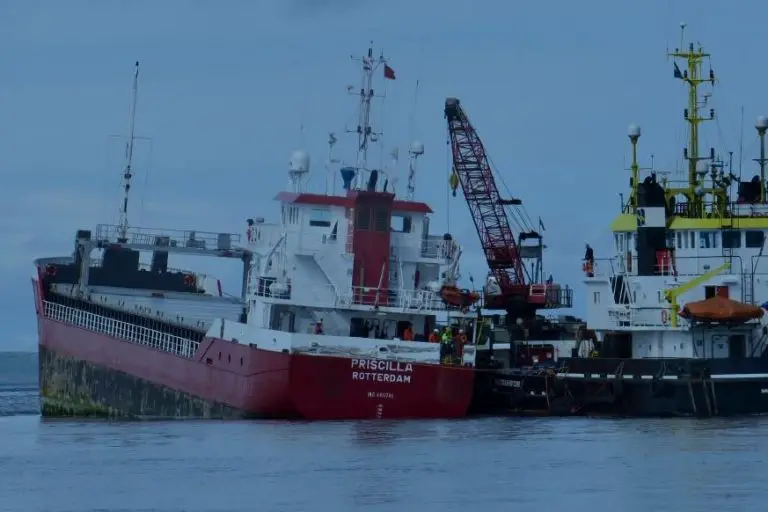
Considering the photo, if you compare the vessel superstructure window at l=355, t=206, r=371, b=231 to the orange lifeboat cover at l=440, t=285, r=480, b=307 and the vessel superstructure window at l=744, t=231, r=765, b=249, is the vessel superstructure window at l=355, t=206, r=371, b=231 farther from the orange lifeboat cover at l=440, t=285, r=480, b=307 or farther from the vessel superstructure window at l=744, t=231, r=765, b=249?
the vessel superstructure window at l=744, t=231, r=765, b=249

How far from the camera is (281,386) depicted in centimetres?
4709

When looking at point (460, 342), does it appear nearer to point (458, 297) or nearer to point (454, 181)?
point (458, 297)

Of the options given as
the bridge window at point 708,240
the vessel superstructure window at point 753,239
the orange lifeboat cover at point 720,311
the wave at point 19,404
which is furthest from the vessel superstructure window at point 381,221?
the wave at point 19,404

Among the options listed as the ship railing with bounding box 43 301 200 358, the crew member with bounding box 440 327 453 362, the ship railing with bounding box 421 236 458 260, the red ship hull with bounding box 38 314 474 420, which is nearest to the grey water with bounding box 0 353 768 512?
the red ship hull with bounding box 38 314 474 420

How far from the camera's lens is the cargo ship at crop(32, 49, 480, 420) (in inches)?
1868

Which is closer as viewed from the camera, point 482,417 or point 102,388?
point 482,417

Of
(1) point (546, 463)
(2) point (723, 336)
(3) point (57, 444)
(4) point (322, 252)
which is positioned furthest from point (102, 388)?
(1) point (546, 463)

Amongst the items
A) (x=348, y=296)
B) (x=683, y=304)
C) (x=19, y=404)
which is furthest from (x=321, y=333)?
(x=19, y=404)

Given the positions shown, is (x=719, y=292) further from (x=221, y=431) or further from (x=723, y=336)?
(x=221, y=431)

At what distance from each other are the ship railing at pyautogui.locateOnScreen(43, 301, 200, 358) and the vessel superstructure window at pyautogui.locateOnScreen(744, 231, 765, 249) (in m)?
17.8

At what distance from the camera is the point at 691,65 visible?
183ft

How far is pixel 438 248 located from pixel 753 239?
31.8ft

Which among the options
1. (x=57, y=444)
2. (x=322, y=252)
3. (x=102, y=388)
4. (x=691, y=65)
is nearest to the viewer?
(x=57, y=444)

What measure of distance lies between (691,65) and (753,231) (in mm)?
6881
